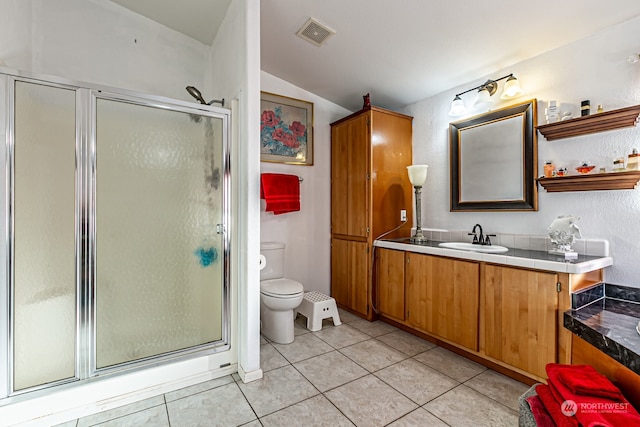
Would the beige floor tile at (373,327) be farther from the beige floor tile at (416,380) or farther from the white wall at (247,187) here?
the white wall at (247,187)

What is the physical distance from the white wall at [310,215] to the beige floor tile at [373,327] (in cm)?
67

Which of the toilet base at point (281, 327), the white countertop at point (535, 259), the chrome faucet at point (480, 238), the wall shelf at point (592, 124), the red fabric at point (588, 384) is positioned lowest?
the toilet base at point (281, 327)

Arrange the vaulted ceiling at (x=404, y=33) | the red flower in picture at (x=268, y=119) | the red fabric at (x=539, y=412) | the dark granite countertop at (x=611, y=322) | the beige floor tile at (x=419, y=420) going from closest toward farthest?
the red fabric at (x=539, y=412), the dark granite countertop at (x=611, y=322), the beige floor tile at (x=419, y=420), the vaulted ceiling at (x=404, y=33), the red flower in picture at (x=268, y=119)

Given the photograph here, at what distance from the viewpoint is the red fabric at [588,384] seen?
92 centimetres

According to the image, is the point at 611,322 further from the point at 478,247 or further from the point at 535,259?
the point at 478,247

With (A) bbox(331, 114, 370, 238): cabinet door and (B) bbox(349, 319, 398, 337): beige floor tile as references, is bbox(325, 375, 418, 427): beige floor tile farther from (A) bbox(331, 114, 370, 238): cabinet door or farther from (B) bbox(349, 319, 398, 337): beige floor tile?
(A) bbox(331, 114, 370, 238): cabinet door

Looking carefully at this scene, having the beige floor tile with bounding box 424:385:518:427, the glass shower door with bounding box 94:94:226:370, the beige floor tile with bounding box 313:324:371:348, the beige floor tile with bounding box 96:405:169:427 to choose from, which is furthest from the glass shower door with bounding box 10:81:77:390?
the beige floor tile with bounding box 424:385:518:427

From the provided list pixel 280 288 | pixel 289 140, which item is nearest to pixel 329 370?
pixel 280 288

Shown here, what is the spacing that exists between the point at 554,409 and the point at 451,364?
4.01 ft

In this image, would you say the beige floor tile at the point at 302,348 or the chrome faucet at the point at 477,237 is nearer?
the beige floor tile at the point at 302,348

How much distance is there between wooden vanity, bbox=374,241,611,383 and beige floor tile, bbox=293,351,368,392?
754mm

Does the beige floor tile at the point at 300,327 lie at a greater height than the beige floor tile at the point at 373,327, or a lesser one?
→ lesser

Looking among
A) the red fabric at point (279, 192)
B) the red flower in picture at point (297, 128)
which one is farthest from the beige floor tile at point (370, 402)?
the red flower in picture at point (297, 128)

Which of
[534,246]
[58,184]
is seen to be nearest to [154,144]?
[58,184]
